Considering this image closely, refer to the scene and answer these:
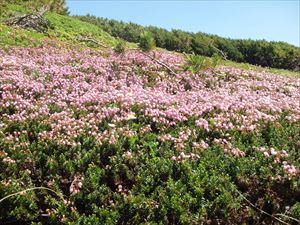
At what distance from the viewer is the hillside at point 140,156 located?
5.84 m

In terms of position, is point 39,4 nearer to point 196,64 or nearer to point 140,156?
point 196,64

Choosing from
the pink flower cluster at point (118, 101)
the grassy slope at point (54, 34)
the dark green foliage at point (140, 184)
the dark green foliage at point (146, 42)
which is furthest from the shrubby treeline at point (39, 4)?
the dark green foliage at point (140, 184)

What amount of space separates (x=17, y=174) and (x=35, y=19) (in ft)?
74.9

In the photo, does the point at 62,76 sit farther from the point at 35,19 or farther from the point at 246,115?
the point at 35,19

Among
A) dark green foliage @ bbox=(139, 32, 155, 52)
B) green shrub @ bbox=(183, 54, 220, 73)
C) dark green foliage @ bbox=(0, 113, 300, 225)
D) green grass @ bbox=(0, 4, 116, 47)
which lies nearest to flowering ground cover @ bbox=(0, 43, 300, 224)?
dark green foliage @ bbox=(0, 113, 300, 225)

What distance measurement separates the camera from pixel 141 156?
284 inches

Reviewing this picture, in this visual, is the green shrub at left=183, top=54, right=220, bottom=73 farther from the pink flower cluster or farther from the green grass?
the green grass

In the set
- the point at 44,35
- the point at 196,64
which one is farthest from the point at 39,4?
the point at 196,64

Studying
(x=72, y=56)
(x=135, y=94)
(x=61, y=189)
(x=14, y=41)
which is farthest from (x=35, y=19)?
(x=61, y=189)

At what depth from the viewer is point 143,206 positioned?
229 inches

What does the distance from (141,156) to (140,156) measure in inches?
0.8

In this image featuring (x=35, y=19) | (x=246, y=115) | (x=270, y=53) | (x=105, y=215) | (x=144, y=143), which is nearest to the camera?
(x=105, y=215)

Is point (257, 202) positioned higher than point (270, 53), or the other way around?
point (270, 53)

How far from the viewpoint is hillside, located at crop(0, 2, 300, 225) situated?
5844 mm
